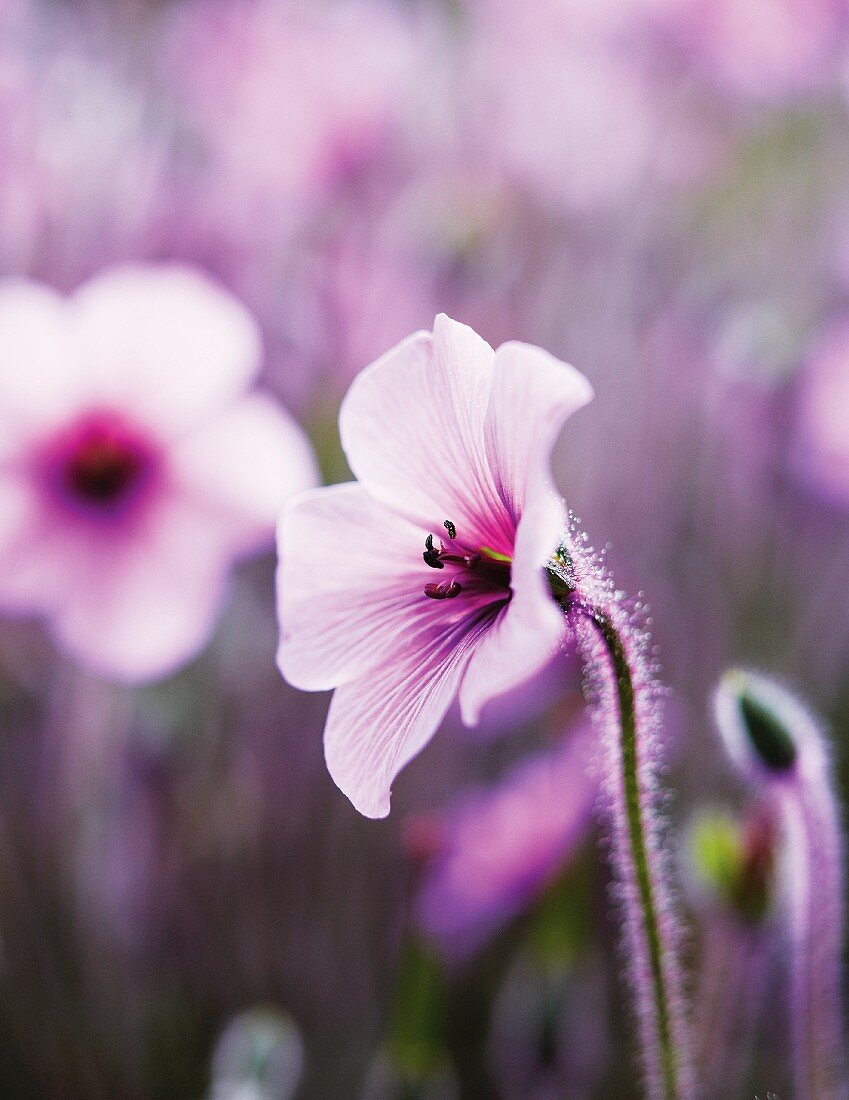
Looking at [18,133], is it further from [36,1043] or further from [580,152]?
[36,1043]

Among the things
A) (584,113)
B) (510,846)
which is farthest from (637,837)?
(584,113)

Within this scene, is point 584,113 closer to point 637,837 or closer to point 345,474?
point 345,474

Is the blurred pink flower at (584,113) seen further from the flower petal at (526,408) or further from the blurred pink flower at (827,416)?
the flower petal at (526,408)

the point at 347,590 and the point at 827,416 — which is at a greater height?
the point at 827,416

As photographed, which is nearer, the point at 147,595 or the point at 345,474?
the point at 147,595

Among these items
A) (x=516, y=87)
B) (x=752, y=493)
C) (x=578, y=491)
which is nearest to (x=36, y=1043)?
(x=578, y=491)

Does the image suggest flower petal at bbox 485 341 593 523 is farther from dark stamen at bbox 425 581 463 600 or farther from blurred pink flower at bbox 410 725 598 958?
blurred pink flower at bbox 410 725 598 958

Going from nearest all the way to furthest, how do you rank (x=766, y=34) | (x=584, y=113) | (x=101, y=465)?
(x=101, y=465) → (x=766, y=34) → (x=584, y=113)
